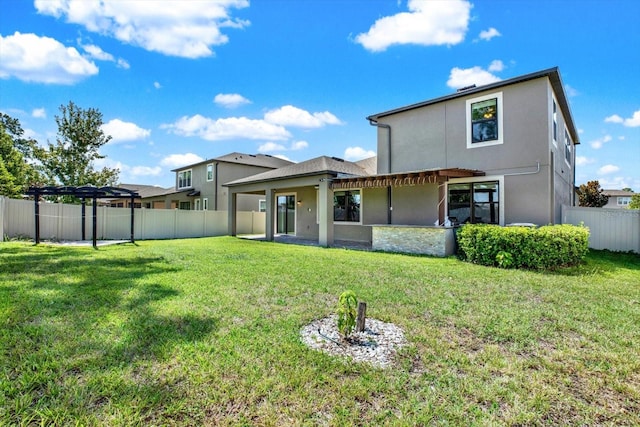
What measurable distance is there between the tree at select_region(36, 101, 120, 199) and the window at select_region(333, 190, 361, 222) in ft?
66.3

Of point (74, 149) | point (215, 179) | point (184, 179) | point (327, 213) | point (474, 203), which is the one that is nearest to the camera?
point (474, 203)

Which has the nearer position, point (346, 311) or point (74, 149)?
point (346, 311)

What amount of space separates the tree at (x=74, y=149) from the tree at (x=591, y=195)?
41.0 m

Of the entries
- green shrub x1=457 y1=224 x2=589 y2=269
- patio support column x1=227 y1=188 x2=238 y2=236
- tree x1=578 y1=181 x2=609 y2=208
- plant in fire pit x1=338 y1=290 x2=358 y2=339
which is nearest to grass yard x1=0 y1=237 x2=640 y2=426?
plant in fire pit x1=338 y1=290 x2=358 y2=339

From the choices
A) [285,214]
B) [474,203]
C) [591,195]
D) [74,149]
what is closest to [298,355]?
[474,203]

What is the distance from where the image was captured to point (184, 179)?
1120 inches

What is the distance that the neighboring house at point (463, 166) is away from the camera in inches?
403

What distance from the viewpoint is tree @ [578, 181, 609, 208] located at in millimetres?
28688

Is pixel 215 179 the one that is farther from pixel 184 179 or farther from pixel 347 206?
pixel 347 206

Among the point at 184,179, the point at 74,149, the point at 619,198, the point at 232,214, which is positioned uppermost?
the point at 74,149

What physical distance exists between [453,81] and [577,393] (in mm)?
13298

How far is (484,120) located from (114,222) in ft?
59.6

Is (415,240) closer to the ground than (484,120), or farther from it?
closer to the ground

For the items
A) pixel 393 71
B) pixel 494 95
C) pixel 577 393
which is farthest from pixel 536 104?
pixel 577 393
